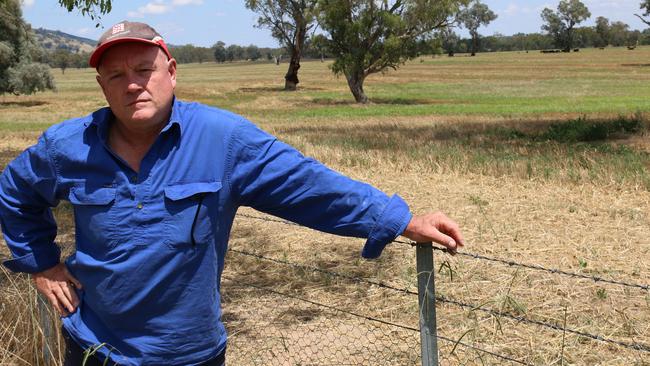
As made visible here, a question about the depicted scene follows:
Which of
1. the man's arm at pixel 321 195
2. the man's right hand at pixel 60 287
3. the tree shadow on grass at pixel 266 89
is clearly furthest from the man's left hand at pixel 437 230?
the tree shadow on grass at pixel 266 89

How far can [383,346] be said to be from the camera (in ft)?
15.1

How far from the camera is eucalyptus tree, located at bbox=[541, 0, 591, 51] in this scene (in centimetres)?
11338

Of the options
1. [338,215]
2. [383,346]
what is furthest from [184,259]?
[383,346]

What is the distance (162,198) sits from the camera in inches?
84.1

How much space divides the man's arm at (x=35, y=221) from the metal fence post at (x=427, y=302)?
126cm

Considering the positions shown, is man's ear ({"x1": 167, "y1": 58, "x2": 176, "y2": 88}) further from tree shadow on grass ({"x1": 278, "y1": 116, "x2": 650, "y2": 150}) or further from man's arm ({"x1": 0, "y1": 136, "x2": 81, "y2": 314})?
tree shadow on grass ({"x1": 278, "y1": 116, "x2": 650, "y2": 150})

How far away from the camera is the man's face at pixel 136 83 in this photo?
7.09ft

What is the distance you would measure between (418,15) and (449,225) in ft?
99.6

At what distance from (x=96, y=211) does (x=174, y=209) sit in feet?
0.89

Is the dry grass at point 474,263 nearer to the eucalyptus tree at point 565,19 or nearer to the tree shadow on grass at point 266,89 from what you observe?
the tree shadow on grass at point 266,89

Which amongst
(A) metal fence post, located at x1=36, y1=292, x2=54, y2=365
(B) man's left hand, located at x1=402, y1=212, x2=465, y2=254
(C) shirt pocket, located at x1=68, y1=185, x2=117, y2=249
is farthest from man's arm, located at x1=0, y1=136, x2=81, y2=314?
(B) man's left hand, located at x1=402, y1=212, x2=465, y2=254

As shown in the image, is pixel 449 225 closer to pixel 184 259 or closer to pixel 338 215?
pixel 338 215

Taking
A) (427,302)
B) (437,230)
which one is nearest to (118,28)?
(437,230)

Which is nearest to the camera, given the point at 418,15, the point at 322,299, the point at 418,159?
A: the point at 322,299
